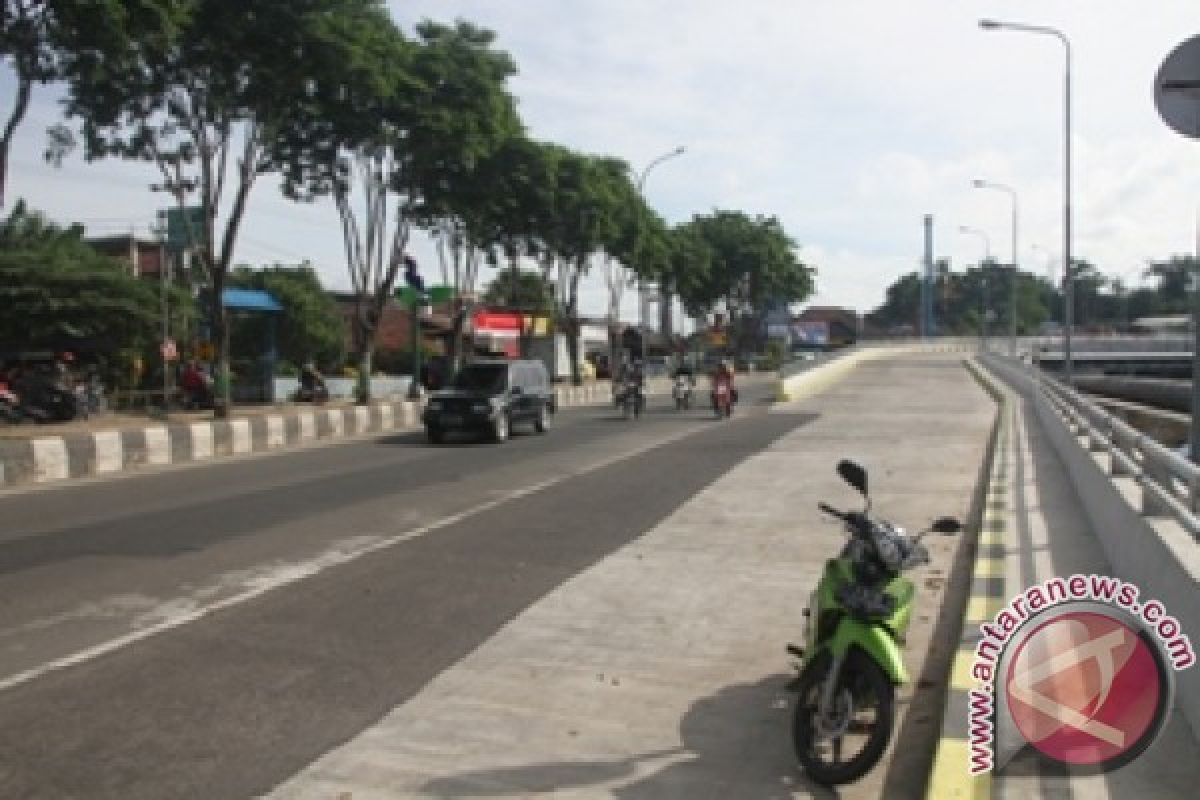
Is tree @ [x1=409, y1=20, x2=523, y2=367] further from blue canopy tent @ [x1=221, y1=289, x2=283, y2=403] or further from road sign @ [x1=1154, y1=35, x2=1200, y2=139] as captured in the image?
road sign @ [x1=1154, y1=35, x2=1200, y2=139]

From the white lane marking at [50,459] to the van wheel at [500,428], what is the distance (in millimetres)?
7631

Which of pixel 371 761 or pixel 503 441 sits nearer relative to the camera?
pixel 371 761

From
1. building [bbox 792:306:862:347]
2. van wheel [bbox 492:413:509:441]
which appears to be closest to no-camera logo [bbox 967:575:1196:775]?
van wheel [bbox 492:413:509:441]

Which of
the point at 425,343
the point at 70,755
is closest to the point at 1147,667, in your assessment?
the point at 70,755

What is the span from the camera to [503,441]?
21.7 meters

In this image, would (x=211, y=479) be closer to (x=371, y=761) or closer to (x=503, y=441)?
(x=503, y=441)

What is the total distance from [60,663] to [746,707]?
382cm

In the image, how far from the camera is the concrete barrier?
16.4ft

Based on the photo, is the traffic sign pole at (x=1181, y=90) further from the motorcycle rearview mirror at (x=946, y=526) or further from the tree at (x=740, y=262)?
the tree at (x=740, y=262)

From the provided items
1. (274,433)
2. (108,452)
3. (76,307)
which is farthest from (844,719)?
(76,307)

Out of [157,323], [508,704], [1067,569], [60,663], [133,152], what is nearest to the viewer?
[508,704]

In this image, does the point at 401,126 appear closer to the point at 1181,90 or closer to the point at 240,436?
the point at 240,436

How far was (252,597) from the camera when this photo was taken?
8039 millimetres

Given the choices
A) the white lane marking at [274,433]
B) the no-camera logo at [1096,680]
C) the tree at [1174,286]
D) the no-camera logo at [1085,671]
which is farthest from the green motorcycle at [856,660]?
the tree at [1174,286]
